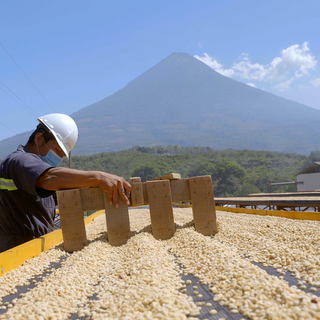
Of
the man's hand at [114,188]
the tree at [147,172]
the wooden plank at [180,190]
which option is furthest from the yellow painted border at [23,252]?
the tree at [147,172]

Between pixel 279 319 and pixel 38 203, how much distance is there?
2.61 m

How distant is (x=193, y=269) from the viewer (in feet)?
7.01

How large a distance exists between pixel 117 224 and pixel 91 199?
0.35m

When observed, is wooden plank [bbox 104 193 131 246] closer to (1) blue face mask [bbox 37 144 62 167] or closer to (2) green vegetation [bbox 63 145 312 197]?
(1) blue face mask [bbox 37 144 62 167]

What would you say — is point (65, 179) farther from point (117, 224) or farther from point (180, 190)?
point (180, 190)

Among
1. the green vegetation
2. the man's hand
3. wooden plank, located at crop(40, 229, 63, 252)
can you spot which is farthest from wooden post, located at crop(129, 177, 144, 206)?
the green vegetation

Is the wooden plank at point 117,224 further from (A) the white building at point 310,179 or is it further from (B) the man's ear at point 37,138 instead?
(A) the white building at point 310,179

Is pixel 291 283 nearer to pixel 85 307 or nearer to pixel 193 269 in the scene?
pixel 193 269

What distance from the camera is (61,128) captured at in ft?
12.0

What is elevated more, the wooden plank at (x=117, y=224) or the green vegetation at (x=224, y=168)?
the wooden plank at (x=117, y=224)

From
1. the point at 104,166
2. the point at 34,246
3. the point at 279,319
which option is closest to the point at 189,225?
the point at 34,246

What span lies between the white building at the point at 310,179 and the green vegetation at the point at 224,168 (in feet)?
34.2

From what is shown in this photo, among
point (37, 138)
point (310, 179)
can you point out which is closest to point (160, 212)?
point (37, 138)

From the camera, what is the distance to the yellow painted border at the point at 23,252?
238cm
